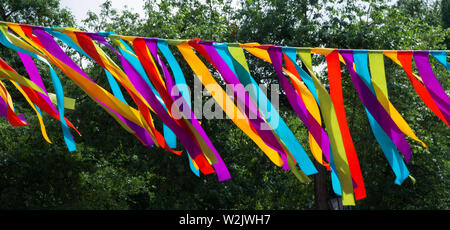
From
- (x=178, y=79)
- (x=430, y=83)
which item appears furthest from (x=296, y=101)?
(x=430, y=83)

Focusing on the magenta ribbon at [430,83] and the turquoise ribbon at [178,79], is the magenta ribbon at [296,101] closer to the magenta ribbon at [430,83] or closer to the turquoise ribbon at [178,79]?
the turquoise ribbon at [178,79]

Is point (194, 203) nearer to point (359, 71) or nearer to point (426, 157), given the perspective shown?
point (426, 157)

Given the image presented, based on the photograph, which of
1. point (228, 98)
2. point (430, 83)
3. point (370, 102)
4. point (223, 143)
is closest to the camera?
point (228, 98)

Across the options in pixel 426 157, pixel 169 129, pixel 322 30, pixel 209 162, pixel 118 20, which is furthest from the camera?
pixel 118 20

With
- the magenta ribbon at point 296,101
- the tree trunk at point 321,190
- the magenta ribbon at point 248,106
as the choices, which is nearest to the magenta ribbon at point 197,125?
the magenta ribbon at point 248,106

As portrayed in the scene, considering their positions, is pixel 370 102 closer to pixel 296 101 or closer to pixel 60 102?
pixel 296 101

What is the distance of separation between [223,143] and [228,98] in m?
5.60

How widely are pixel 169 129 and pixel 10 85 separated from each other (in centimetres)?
794

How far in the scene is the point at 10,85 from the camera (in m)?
9.91

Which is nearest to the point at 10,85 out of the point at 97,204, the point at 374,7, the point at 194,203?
the point at 97,204

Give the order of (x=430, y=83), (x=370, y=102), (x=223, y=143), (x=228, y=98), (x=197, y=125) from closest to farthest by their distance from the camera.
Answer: (x=197, y=125) < (x=228, y=98) < (x=370, y=102) < (x=430, y=83) < (x=223, y=143)

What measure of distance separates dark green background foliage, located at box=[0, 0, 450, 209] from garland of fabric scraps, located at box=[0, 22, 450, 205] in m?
5.18

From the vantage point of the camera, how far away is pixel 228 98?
2.85 meters

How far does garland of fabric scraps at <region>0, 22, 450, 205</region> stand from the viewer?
2725 mm
